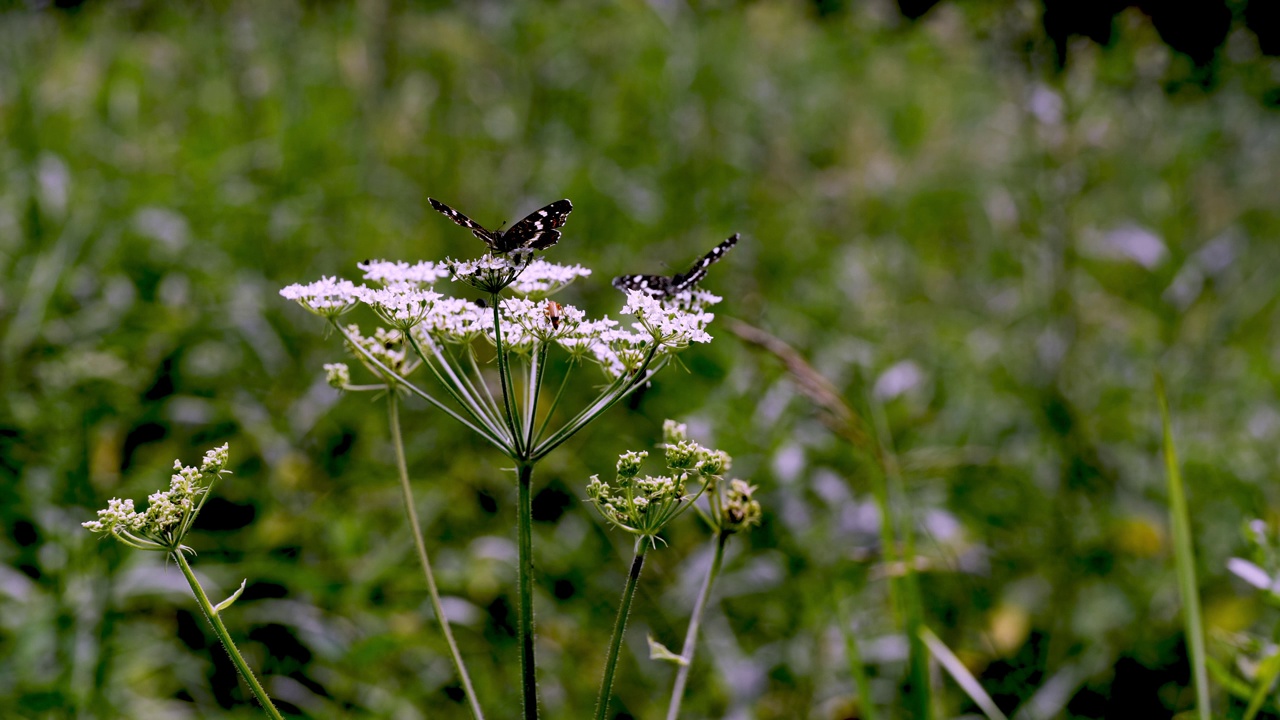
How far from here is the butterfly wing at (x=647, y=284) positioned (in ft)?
6.61

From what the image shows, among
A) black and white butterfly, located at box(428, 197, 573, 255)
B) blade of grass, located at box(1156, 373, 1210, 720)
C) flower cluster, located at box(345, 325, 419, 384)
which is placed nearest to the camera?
black and white butterfly, located at box(428, 197, 573, 255)

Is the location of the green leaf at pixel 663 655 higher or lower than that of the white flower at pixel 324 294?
lower

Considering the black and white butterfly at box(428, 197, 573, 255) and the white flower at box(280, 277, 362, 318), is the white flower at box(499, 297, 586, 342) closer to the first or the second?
the black and white butterfly at box(428, 197, 573, 255)

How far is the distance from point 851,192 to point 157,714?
→ 5.49 metres

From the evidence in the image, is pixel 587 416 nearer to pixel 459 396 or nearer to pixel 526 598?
pixel 459 396

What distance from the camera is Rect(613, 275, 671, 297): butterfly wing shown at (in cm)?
202

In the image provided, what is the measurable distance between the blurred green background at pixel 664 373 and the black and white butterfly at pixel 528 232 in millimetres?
1455

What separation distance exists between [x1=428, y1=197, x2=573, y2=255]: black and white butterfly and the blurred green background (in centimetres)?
146

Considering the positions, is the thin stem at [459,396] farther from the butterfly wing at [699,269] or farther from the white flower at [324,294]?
the butterfly wing at [699,269]

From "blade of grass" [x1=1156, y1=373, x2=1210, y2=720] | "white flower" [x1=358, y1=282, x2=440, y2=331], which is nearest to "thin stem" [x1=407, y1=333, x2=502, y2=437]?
"white flower" [x1=358, y1=282, x2=440, y2=331]

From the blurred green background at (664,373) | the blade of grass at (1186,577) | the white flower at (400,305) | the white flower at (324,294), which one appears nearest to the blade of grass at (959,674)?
the blurred green background at (664,373)

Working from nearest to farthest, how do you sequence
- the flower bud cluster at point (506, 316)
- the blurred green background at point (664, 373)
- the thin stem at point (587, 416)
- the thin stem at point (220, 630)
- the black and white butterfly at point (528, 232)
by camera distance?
1. the thin stem at point (220, 630)
2. the thin stem at point (587, 416)
3. the flower bud cluster at point (506, 316)
4. the black and white butterfly at point (528, 232)
5. the blurred green background at point (664, 373)

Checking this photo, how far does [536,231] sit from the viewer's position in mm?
1756

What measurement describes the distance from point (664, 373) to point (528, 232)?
10.3 feet
